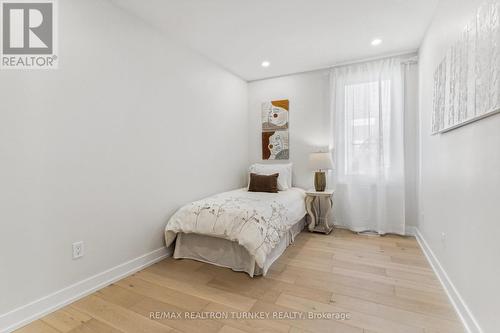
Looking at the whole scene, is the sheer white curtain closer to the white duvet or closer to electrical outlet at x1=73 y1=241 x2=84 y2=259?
the white duvet

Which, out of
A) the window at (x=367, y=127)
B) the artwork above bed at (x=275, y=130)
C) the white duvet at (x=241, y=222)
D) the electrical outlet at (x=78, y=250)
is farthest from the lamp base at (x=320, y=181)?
the electrical outlet at (x=78, y=250)

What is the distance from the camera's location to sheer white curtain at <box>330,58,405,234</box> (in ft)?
11.0

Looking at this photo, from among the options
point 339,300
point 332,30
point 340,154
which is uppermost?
point 332,30

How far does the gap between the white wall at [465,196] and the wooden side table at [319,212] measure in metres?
1.19

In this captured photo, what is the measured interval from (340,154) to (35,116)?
348 centimetres

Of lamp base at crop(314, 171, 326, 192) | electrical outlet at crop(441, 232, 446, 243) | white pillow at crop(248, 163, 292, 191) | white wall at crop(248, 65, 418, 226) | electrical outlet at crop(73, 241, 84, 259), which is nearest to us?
electrical outlet at crop(73, 241, 84, 259)

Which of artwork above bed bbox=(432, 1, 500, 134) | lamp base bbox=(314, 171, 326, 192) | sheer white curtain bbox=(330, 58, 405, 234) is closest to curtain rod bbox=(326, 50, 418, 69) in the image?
sheer white curtain bbox=(330, 58, 405, 234)

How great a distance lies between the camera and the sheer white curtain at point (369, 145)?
336cm

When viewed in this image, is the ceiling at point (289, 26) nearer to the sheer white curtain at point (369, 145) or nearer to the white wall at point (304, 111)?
the sheer white curtain at point (369, 145)

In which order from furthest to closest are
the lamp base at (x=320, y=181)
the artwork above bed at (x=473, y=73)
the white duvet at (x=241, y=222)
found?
1. the lamp base at (x=320, y=181)
2. the white duvet at (x=241, y=222)
3. the artwork above bed at (x=473, y=73)

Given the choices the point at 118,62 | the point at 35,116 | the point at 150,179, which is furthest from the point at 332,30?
the point at 35,116

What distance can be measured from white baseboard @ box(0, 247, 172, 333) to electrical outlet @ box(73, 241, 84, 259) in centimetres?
22

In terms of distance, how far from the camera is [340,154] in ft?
12.0

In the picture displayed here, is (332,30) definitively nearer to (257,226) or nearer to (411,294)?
(257,226)
